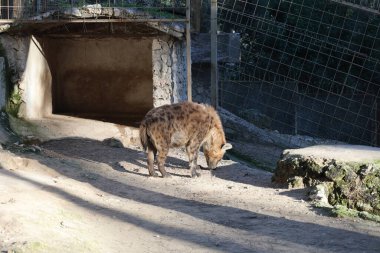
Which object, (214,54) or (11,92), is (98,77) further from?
(214,54)

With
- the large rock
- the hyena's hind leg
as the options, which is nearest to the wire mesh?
the hyena's hind leg

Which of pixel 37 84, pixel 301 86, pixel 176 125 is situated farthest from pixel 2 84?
pixel 301 86

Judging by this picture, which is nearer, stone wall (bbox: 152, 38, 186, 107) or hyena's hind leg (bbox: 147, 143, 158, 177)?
hyena's hind leg (bbox: 147, 143, 158, 177)

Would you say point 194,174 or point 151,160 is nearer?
point 151,160

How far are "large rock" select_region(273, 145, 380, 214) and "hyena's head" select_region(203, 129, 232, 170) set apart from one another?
1567mm

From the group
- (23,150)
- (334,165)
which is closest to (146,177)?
(23,150)

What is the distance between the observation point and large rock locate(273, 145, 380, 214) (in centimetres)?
649

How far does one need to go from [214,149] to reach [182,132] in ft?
2.65

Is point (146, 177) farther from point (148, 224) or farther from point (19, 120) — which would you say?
point (19, 120)

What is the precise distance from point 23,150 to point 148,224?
3560 mm

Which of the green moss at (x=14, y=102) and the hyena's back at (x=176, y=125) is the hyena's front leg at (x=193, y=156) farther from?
the green moss at (x=14, y=102)

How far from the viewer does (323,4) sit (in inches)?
523

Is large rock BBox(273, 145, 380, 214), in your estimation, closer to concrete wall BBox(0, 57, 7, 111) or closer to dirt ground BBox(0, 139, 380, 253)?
dirt ground BBox(0, 139, 380, 253)

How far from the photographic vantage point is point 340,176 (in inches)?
259
